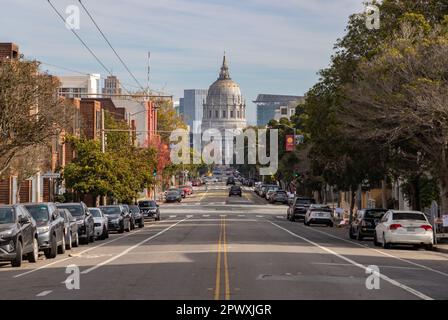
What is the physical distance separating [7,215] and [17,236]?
Answer: 1.12m

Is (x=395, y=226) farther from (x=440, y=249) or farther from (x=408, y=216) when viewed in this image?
(x=440, y=249)

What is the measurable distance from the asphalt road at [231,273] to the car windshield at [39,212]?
1.31m

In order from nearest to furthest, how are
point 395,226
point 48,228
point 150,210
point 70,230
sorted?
point 48,228 → point 70,230 → point 395,226 → point 150,210

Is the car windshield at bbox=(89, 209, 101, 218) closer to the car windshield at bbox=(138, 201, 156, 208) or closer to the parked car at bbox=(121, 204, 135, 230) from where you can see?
the parked car at bbox=(121, 204, 135, 230)

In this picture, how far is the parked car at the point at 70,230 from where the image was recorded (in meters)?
33.2

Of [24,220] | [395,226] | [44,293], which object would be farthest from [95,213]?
[44,293]

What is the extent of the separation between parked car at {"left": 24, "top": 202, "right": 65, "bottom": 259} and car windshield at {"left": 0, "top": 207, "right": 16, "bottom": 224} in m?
2.46

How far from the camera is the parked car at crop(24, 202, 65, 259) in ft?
94.0

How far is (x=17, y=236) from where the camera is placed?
2480 centimetres

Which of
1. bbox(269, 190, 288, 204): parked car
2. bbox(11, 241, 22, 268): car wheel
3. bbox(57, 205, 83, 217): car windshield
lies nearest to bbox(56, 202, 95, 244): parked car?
bbox(57, 205, 83, 217): car windshield
